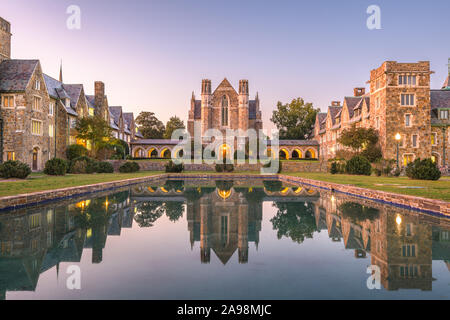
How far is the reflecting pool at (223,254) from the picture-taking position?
4133 millimetres

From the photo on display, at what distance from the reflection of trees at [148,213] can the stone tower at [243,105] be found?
124 feet

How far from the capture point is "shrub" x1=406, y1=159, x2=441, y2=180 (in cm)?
1953

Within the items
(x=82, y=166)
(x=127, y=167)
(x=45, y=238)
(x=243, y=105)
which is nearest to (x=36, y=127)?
(x=82, y=166)

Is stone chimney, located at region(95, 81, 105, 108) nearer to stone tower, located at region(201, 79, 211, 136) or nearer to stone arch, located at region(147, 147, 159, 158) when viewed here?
stone arch, located at region(147, 147, 159, 158)

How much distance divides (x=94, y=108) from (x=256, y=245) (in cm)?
3977

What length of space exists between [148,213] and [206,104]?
40.3 meters

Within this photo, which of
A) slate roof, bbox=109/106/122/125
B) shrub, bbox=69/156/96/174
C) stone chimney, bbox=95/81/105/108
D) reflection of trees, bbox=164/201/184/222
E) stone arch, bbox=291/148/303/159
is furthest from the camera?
stone arch, bbox=291/148/303/159

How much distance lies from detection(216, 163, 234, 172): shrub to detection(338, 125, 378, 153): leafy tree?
40.8ft

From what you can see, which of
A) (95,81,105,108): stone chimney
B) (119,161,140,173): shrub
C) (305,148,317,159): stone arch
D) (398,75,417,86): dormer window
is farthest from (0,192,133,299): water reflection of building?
(305,148,317,159): stone arch

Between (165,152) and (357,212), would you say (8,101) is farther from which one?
(165,152)

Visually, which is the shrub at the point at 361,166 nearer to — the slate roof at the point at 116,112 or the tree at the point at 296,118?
the tree at the point at 296,118
